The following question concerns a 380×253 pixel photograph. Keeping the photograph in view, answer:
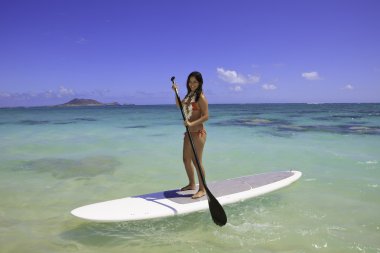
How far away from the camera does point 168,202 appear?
4.93 metres

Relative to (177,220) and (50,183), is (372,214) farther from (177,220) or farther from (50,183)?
(50,183)

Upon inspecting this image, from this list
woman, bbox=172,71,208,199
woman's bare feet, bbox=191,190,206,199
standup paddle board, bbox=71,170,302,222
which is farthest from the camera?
woman's bare feet, bbox=191,190,206,199

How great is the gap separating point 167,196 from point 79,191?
2397mm

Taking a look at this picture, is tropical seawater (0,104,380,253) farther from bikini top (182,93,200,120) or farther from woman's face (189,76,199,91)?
woman's face (189,76,199,91)

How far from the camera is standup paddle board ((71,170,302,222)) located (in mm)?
4395

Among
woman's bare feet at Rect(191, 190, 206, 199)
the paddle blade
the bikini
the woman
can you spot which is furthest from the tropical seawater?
the bikini

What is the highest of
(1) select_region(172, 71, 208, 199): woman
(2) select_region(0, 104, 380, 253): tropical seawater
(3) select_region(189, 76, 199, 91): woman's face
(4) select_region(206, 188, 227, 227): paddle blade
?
(3) select_region(189, 76, 199, 91): woman's face

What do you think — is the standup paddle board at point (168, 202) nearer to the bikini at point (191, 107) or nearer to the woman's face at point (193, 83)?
the bikini at point (191, 107)

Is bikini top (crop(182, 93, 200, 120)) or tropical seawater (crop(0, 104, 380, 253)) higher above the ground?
bikini top (crop(182, 93, 200, 120))

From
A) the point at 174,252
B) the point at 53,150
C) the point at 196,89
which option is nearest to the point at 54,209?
the point at 174,252

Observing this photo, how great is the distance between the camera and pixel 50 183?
7.11 meters

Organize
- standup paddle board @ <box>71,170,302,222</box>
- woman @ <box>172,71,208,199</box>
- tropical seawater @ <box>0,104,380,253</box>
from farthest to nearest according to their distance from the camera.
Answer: woman @ <box>172,71,208,199</box> → standup paddle board @ <box>71,170,302,222</box> → tropical seawater @ <box>0,104,380,253</box>

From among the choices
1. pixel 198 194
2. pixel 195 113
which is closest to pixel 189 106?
pixel 195 113

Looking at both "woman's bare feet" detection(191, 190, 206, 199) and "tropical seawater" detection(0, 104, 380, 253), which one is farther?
"woman's bare feet" detection(191, 190, 206, 199)
